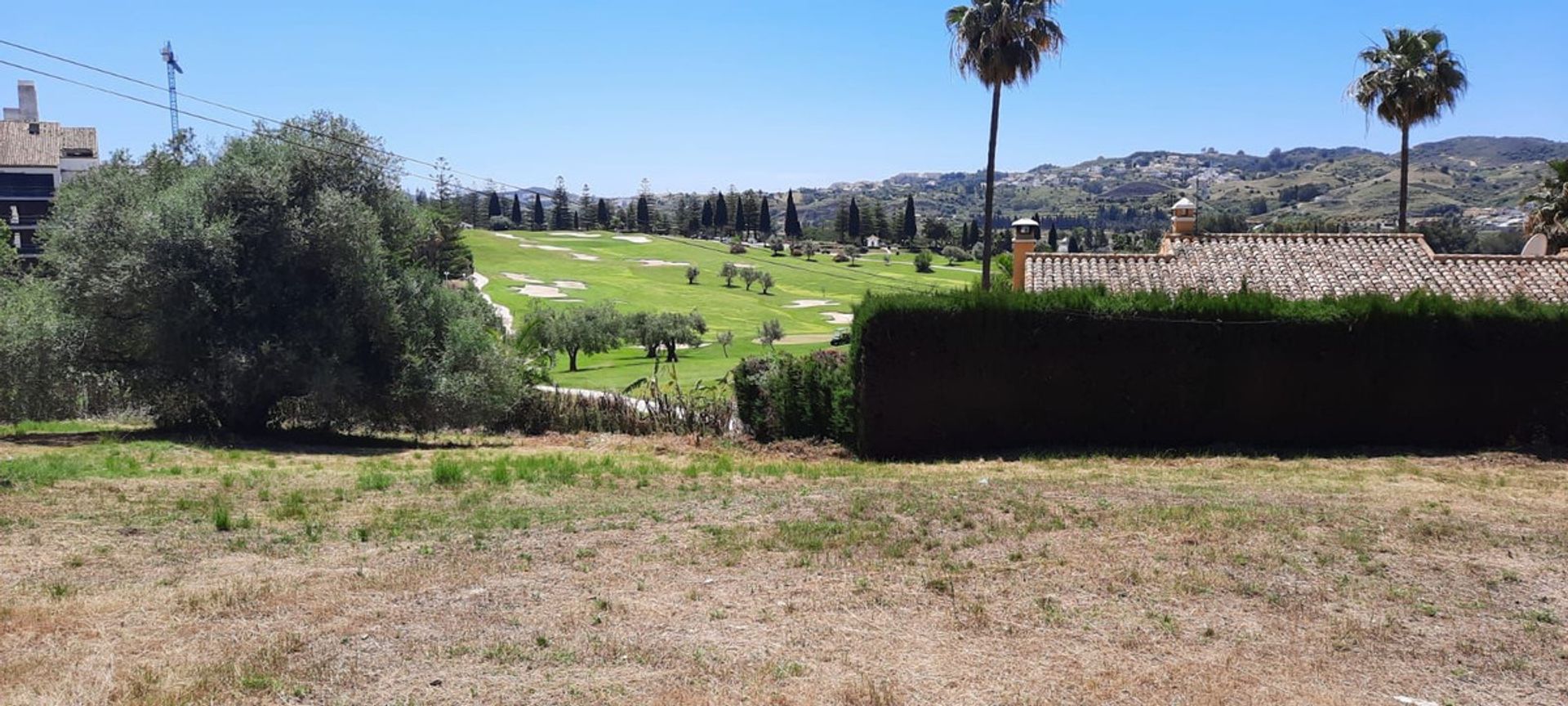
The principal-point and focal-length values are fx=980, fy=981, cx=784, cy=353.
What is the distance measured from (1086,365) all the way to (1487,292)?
897cm

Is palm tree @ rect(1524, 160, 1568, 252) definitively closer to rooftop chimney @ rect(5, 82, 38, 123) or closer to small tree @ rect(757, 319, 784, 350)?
small tree @ rect(757, 319, 784, 350)

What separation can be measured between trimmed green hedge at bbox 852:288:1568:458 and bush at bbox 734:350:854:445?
1142 millimetres

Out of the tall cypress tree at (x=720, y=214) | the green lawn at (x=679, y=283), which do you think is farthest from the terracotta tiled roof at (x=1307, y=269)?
the tall cypress tree at (x=720, y=214)

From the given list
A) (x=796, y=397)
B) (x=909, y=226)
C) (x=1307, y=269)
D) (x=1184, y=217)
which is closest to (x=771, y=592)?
(x=796, y=397)

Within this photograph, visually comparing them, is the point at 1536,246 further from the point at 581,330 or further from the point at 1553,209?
the point at 581,330

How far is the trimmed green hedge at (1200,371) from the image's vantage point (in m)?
14.8

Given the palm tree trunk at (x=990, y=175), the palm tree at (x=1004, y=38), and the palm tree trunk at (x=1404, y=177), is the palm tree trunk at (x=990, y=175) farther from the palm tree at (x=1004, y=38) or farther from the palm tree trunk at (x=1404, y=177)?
the palm tree trunk at (x=1404, y=177)

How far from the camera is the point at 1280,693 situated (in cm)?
505

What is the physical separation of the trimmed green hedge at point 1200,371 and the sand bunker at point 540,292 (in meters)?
54.5

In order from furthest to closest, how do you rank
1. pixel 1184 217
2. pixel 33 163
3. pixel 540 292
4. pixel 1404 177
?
1. pixel 540 292
2. pixel 33 163
3. pixel 1404 177
4. pixel 1184 217

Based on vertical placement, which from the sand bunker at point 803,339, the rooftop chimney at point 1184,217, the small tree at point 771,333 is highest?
the rooftop chimney at point 1184,217

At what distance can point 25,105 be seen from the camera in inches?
2653

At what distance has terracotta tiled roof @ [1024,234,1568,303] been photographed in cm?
1859

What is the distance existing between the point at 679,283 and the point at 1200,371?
70681mm
